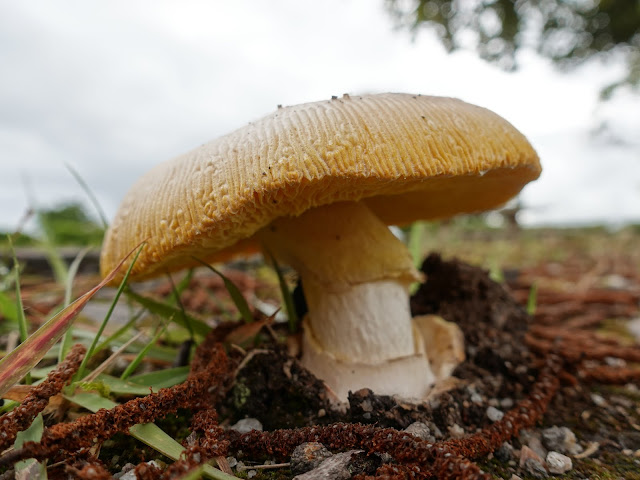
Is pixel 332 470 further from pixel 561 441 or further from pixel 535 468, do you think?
pixel 561 441

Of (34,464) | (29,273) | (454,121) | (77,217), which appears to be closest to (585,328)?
(454,121)

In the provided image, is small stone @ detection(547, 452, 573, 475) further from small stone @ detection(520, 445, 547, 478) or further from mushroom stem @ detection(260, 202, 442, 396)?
mushroom stem @ detection(260, 202, 442, 396)

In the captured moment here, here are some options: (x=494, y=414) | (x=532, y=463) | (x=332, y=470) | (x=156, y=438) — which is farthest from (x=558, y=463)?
(x=156, y=438)

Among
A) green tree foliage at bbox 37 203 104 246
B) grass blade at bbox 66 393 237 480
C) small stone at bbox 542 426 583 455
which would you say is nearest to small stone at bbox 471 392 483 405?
small stone at bbox 542 426 583 455

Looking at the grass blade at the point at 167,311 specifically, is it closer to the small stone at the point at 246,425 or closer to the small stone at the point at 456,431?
the small stone at the point at 246,425

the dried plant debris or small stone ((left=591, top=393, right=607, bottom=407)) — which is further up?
the dried plant debris

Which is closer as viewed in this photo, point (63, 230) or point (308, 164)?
point (308, 164)
